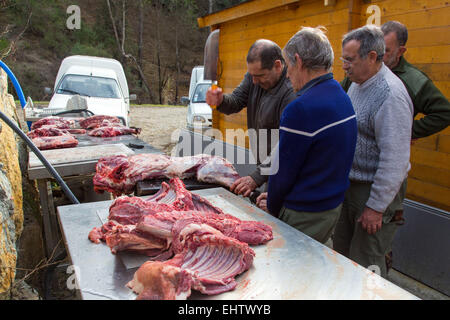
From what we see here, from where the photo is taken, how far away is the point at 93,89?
30.7ft

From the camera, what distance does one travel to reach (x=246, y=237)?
1.79 m

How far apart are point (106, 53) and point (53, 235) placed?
83.3 ft

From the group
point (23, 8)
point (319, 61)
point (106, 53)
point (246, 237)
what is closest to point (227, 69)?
point (319, 61)

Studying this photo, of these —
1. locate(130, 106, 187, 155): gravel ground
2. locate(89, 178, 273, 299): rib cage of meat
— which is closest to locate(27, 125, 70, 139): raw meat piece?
locate(89, 178, 273, 299): rib cage of meat

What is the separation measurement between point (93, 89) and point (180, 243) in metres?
8.77

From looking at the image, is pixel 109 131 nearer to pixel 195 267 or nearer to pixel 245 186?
pixel 245 186

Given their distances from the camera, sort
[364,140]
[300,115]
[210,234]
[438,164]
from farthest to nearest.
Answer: [438,164] → [364,140] → [300,115] → [210,234]

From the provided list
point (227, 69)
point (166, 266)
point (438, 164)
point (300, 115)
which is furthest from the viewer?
point (227, 69)

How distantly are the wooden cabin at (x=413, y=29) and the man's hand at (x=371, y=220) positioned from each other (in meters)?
1.54

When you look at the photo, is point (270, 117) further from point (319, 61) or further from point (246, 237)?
point (246, 237)

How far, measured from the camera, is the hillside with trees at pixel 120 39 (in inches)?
930

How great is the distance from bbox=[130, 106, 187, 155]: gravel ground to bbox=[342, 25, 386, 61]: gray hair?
7.72 m

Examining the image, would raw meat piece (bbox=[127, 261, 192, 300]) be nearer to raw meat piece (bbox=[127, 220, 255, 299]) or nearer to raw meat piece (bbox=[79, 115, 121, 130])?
raw meat piece (bbox=[127, 220, 255, 299])

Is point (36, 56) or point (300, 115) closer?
point (300, 115)
